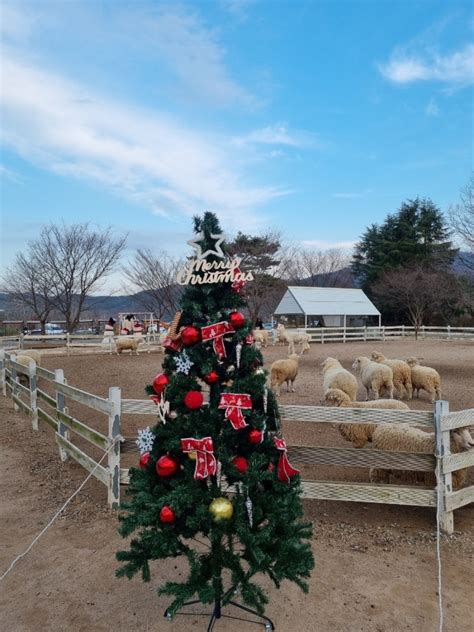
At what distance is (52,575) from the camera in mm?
3594

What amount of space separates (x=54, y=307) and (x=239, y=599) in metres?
27.8

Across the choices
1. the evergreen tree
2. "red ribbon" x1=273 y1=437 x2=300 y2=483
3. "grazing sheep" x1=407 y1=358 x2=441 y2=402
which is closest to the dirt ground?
"red ribbon" x1=273 y1=437 x2=300 y2=483

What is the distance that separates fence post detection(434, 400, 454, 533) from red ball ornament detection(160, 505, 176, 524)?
8.73 ft

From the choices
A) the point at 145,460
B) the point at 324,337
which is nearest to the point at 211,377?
the point at 145,460

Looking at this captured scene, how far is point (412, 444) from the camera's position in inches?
186

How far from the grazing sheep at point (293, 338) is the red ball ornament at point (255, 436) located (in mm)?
17261

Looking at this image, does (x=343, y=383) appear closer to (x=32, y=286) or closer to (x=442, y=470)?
(x=442, y=470)

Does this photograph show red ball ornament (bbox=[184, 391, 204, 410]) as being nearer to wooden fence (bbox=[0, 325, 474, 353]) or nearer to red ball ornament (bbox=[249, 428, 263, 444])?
red ball ornament (bbox=[249, 428, 263, 444])

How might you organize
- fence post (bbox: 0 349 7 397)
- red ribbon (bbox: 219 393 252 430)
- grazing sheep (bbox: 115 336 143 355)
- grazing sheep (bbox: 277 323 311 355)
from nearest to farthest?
red ribbon (bbox: 219 393 252 430)
fence post (bbox: 0 349 7 397)
grazing sheep (bbox: 277 323 311 355)
grazing sheep (bbox: 115 336 143 355)

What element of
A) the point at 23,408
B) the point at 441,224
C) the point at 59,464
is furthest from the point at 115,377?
the point at 441,224

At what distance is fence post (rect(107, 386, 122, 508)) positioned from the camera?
460cm

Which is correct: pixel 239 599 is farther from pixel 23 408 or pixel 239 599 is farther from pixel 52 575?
pixel 23 408

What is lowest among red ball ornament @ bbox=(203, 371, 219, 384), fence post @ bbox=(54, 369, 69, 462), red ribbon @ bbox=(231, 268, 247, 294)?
fence post @ bbox=(54, 369, 69, 462)

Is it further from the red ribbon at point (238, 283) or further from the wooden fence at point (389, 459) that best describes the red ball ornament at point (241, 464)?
the wooden fence at point (389, 459)
